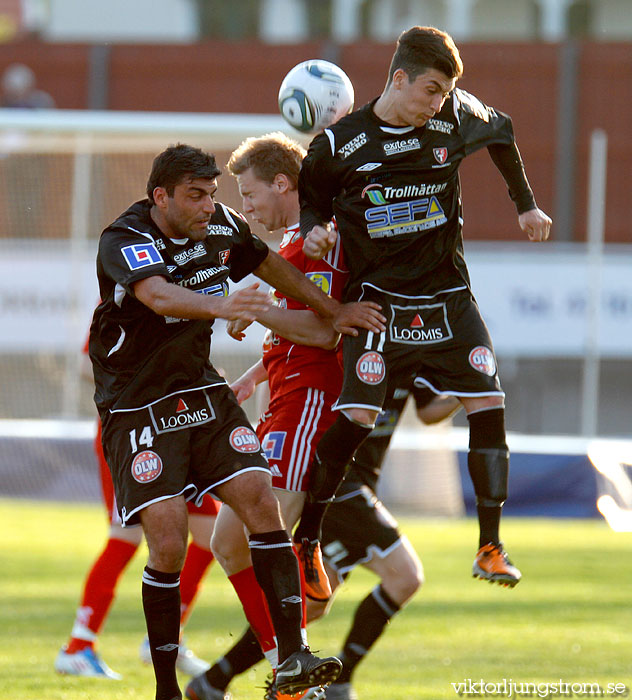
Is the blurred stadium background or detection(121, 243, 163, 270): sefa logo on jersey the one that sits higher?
detection(121, 243, 163, 270): sefa logo on jersey

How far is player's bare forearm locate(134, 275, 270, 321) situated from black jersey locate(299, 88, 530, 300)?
593mm

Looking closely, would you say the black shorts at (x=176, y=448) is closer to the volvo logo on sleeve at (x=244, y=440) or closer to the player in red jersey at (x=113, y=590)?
the volvo logo on sleeve at (x=244, y=440)

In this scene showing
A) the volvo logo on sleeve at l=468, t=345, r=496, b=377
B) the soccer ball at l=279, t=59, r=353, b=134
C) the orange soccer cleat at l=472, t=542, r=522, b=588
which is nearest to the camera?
the orange soccer cleat at l=472, t=542, r=522, b=588

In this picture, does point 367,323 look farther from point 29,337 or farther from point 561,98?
point 561,98

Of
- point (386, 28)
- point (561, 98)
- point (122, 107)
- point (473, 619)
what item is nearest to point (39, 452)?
point (473, 619)

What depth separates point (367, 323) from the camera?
554 cm

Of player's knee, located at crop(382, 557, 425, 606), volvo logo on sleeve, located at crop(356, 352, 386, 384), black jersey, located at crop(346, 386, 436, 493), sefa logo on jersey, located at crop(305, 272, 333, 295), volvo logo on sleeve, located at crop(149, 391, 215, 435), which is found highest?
sefa logo on jersey, located at crop(305, 272, 333, 295)

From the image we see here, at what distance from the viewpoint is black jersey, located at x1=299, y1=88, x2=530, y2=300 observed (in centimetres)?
547

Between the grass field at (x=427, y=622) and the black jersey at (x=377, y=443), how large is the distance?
3.20ft

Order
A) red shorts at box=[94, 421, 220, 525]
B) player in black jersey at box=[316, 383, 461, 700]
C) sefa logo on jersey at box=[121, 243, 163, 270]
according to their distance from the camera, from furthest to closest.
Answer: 1. red shorts at box=[94, 421, 220, 525]
2. player in black jersey at box=[316, 383, 461, 700]
3. sefa logo on jersey at box=[121, 243, 163, 270]

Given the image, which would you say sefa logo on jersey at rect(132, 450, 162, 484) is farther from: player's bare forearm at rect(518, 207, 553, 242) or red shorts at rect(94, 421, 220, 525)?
player's bare forearm at rect(518, 207, 553, 242)

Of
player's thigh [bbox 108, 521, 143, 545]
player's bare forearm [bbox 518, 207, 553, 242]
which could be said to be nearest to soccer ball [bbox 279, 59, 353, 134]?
player's bare forearm [bbox 518, 207, 553, 242]

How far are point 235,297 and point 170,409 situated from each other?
0.60 meters

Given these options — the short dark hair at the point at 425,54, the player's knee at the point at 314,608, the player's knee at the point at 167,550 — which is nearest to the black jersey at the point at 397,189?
the short dark hair at the point at 425,54
